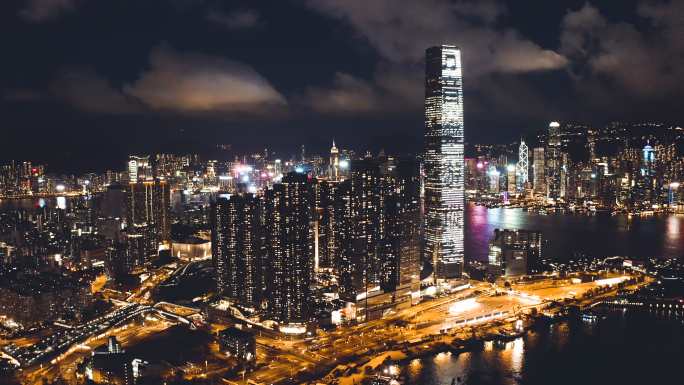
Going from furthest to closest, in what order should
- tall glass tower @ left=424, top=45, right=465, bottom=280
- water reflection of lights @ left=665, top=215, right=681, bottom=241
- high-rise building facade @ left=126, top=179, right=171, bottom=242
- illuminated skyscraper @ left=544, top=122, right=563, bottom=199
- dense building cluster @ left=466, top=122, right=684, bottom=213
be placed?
illuminated skyscraper @ left=544, top=122, right=563, bottom=199, dense building cluster @ left=466, top=122, right=684, bottom=213, water reflection of lights @ left=665, top=215, right=681, bottom=241, high-rise building facade @ left=126, top=179, right=171, bottom=242, tall glass tower @ left=424, top=45, right=465, bottom=280

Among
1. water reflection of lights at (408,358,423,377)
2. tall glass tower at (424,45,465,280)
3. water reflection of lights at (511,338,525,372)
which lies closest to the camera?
water reflection of lights at (408,358,423,377)

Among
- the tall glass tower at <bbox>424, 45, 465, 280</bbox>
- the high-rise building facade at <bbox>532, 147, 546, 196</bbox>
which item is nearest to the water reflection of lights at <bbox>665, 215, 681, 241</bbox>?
the high-rise building facade at <bbox>532, 147, 546, 196</bbox>

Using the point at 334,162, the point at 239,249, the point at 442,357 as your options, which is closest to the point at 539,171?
the point at 334,162

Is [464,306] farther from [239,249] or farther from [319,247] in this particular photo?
[239,249]

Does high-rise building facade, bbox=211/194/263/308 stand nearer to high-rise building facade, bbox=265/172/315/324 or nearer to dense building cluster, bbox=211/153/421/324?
dense building cluster, bbox=211/153/421/324

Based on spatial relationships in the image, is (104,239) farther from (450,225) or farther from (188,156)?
(188,156)

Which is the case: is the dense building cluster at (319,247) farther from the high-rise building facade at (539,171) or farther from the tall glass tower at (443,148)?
the high-rise building facade at (539,171)
